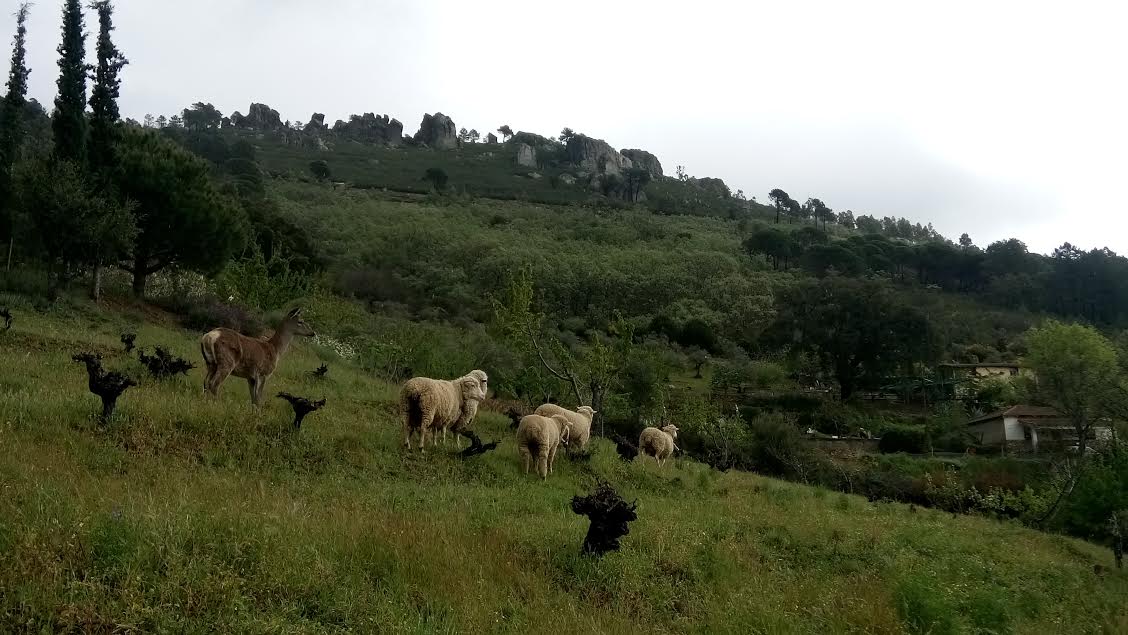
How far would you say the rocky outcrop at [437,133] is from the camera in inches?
6875

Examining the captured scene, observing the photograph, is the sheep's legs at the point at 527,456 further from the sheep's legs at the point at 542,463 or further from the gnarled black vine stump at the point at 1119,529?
the gnarled black vine stump at the point at 1119,529

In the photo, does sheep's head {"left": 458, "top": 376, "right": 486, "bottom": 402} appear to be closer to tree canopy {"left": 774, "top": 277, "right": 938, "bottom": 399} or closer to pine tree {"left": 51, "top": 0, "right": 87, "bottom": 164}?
pine tree {"left": 51, "top": 0, "right": 87, "bottom": 164}

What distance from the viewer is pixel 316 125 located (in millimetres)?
177875

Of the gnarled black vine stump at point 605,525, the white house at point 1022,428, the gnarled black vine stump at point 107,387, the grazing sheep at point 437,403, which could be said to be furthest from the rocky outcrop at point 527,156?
the gnarled black vine stump at point 605,525

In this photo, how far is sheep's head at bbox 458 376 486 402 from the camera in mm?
13445

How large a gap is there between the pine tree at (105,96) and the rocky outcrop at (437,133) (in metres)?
144

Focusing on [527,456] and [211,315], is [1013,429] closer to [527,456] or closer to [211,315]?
[527,456]

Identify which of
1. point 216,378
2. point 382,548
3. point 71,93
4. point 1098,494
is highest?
point 71,93

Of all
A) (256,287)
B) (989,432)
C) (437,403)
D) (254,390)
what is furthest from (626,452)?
(989,432)

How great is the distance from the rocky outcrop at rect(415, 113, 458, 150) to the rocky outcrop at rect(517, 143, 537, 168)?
2149 cm

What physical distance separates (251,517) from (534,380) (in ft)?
63.2

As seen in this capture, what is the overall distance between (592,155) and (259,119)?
83.4m

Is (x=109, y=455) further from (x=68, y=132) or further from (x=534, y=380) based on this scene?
(x=68, y=132)

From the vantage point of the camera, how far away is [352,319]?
35312mm
